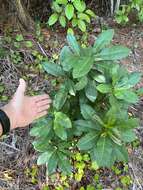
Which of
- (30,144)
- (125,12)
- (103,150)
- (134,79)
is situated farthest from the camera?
(125,12)

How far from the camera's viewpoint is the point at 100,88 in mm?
2307

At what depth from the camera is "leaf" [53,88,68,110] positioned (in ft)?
7.70

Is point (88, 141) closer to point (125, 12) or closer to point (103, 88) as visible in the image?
point (103, 88)

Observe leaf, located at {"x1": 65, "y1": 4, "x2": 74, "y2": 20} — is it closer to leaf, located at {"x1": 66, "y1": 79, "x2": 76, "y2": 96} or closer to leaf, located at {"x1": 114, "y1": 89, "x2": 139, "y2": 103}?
leaf, located at {"x1": 66, "y1": 79, "x2": 76, "y2": 96}

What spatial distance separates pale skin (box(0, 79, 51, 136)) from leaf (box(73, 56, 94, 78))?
288mm

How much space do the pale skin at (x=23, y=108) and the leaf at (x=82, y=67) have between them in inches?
11.4

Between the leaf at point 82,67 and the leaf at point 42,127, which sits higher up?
the leaf at point 82,67

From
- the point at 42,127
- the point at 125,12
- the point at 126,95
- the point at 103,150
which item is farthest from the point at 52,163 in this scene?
the point at 125,12

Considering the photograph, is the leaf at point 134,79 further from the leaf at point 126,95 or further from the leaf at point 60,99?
the leaf at point 60,99

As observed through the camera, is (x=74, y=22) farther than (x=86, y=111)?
Yes

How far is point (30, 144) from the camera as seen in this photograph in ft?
9.67

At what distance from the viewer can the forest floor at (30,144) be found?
2.88 meters

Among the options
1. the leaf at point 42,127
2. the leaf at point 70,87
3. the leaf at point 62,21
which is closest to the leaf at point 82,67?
the leaf at point 70,87

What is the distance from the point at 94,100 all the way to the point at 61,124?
0.23m
